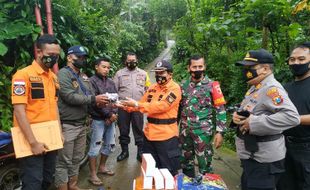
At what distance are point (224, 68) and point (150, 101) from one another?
551 cm

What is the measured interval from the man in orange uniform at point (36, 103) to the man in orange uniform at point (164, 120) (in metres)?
1.16

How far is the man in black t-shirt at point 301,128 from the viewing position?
115 inches

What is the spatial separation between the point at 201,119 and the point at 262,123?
125 centimetres

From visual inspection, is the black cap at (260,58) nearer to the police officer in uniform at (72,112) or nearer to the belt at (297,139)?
the belt at (297,139)

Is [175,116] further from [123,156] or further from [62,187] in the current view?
[123,156]

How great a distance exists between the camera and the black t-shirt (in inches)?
115

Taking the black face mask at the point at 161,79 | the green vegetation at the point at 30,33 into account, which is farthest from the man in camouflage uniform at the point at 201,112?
the green vegetation at the point at 30,33

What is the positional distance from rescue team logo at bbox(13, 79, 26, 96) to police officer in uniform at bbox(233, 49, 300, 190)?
1.98 metres

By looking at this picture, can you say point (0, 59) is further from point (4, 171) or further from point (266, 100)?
point (266, 100)

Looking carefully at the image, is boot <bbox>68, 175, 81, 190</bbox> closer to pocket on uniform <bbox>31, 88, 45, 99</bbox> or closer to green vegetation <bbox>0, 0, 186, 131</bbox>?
green vegetation <bbox>0, 0, 186, 131</bbox>

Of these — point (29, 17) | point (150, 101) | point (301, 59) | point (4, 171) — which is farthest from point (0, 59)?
point (301, 59)

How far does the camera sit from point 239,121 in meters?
2.73

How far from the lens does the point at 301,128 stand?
2930mm

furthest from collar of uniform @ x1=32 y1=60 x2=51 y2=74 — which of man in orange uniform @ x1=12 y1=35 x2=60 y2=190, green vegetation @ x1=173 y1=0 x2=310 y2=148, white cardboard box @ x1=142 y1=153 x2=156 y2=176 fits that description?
green vegetation @ x1=173 y1=0 x2=310 y2=148
